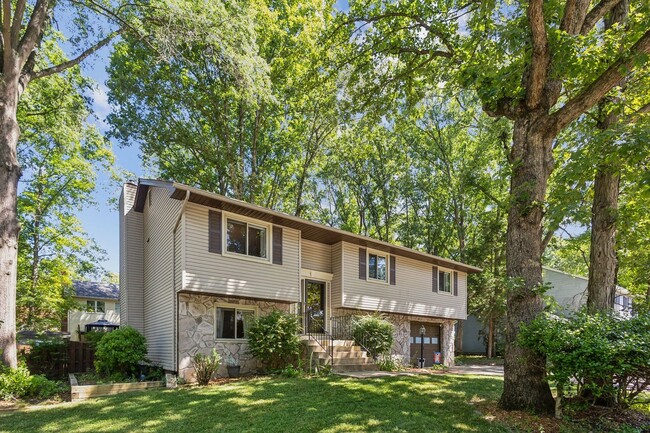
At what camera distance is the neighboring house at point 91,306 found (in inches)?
987

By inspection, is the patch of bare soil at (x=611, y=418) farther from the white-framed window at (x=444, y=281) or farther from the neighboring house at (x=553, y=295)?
the neighboring house at (x=553, y=295)

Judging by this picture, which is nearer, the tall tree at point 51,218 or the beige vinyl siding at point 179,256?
the beige vinyl siding at point 179,256

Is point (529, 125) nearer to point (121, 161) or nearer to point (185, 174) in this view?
point (185, 174)

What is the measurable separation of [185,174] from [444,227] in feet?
52.1

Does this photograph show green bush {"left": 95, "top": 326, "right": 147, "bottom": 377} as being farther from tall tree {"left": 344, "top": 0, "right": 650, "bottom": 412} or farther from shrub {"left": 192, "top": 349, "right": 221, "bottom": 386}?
tall tree {"left": 344, "top": 0, "right": 650, "bottom": 412}

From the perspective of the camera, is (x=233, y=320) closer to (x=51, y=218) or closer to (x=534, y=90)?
(x=534, y=90)

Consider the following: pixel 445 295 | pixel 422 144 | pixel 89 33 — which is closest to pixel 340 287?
pixel 445 295

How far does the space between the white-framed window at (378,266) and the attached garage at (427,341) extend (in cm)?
307

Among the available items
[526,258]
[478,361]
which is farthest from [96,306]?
[526,258]

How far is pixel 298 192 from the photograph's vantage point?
2097cm

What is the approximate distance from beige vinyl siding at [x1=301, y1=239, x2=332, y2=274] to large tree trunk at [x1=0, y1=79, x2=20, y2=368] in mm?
7769

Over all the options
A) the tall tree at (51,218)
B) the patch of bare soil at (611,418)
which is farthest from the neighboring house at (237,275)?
the patch of bare soil at (611,418)

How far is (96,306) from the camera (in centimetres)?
2605

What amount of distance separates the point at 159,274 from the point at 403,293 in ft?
29.7
